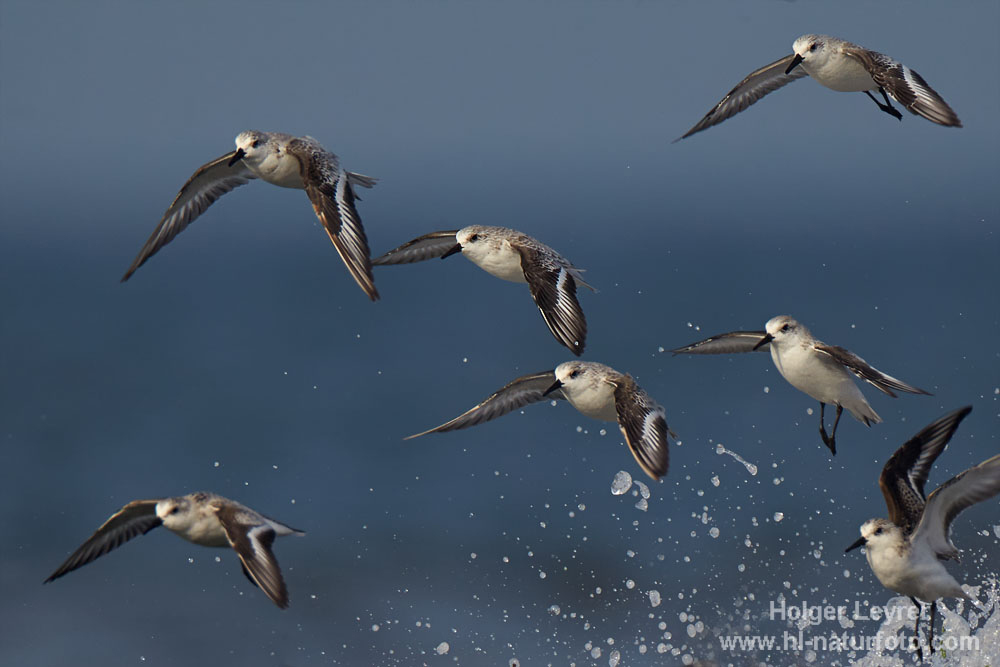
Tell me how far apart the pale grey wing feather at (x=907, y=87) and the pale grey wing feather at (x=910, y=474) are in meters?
2.19

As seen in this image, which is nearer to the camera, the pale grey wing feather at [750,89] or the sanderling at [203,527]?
the sanderling at [203,527]

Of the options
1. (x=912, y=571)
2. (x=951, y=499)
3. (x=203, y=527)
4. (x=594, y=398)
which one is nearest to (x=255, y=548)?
(x=203, y=527)

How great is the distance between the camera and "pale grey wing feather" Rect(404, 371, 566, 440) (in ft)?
35.2

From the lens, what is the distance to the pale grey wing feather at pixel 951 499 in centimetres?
876

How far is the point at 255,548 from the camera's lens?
8477 mm

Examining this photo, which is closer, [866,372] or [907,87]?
[866,372]

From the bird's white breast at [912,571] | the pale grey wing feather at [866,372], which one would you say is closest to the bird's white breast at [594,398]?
the pale grey wing feather at [866,372]

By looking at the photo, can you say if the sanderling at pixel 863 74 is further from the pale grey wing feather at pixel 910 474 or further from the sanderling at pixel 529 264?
the pale grey wing feather at pixel 910 474

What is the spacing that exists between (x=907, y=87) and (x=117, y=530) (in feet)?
22.6

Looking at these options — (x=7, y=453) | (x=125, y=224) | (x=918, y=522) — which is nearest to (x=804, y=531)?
(x=918, y=522)

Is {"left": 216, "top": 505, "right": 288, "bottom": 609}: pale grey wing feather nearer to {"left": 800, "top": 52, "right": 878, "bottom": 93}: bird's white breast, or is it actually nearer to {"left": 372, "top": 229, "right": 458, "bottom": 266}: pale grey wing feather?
{"left": 372, "top": 229, "right": 458, "bottom": 266}: pale grey wing feather

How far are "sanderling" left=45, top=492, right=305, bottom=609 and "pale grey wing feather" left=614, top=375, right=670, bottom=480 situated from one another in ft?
7.82

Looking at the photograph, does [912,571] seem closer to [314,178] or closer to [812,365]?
[812,365]

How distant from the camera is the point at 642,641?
57.1ft
